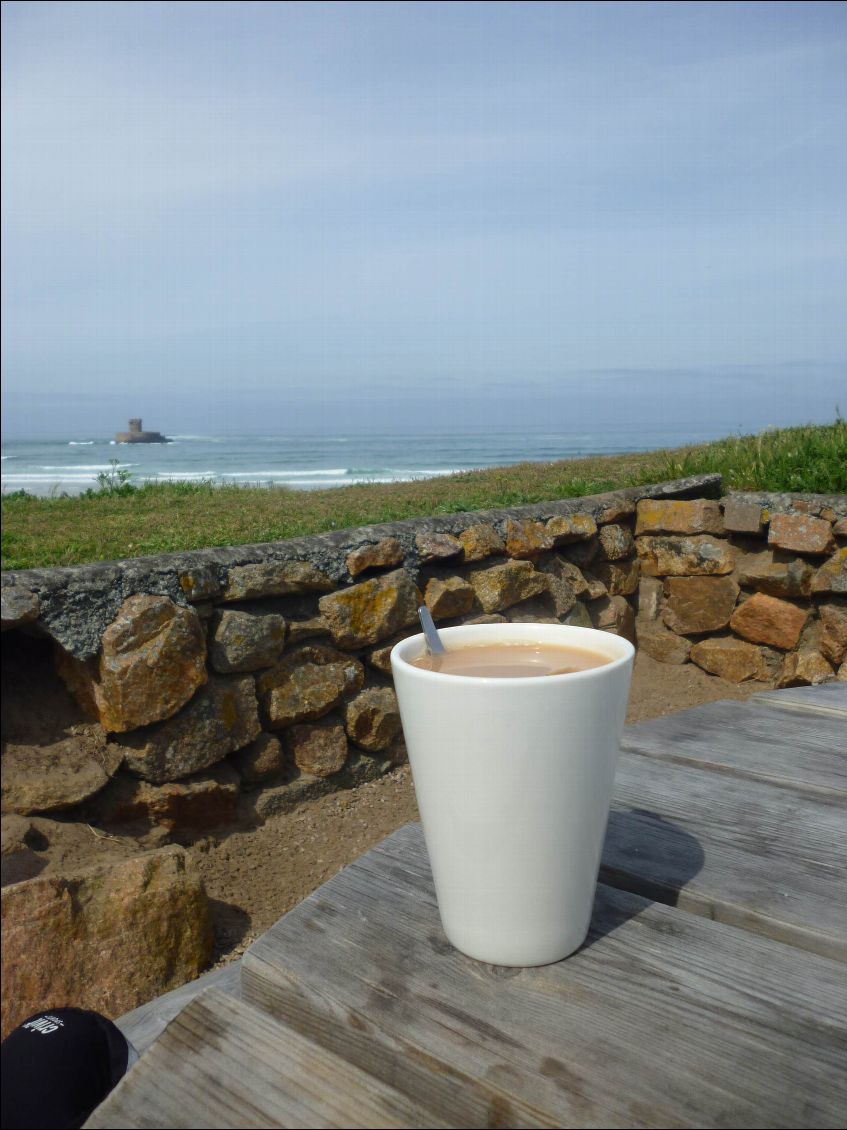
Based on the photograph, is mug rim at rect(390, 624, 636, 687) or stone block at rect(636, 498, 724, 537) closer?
mug rim at rect(390, 624, 636, 687)

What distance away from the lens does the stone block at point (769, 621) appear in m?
3.70

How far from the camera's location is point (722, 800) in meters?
1.04

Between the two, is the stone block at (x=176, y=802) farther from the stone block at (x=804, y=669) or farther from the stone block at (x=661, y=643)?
the stone block at (x=804, y=669)

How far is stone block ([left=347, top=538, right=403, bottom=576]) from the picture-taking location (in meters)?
2.92

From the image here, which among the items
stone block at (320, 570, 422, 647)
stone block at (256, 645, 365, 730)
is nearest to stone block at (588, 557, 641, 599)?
stone block at (320, 570, 422, 647)

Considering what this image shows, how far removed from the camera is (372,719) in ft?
9.90

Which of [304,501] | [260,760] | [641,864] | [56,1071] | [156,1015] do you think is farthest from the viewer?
[304,501]

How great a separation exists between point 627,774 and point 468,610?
2110mm

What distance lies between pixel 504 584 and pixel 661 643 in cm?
109

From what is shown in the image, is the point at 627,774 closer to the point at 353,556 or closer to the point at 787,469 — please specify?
the point at 353,556

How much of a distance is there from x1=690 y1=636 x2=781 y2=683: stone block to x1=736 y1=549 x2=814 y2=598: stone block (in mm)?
255

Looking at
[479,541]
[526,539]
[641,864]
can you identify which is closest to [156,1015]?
[641,864]

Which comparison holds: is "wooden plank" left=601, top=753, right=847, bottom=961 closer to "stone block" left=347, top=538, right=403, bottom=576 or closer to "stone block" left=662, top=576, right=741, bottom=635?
"stone block" left=347, top=538, right=403, bottom=576

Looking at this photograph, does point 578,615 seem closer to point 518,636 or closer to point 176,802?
point 176,802
